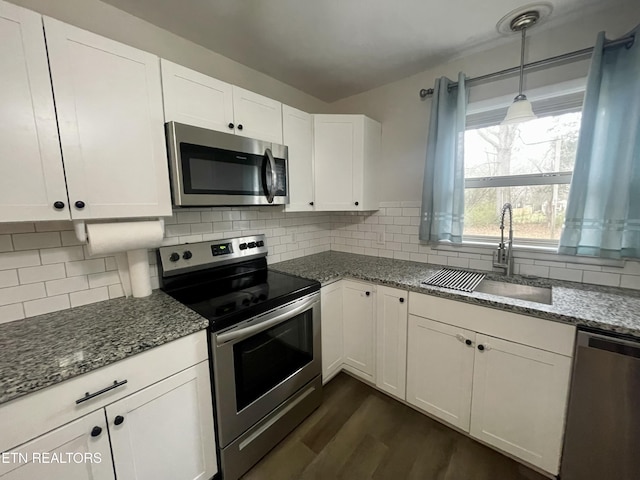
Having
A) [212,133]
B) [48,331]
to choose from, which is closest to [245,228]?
[212,133]

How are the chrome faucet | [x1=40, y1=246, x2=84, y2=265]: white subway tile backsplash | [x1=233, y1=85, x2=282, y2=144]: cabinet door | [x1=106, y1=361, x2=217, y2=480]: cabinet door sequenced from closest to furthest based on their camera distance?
[x1=106, y1=361, x2=217, y2=480]: cabinet door, [x1=40, y1=246, x2=84, y2=265]: white subway tile backsplash, [x1=233, y1=85, x2=282, y2=144]: cabinet door, the chrome faucet

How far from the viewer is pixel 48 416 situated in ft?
2.82

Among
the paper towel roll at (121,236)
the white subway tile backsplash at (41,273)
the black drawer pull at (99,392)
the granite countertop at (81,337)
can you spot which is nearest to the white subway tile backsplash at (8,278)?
the white subway tile backsplash at (41,273)

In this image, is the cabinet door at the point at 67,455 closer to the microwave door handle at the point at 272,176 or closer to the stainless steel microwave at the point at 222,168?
the stainless steel microwave at the point at 222,168

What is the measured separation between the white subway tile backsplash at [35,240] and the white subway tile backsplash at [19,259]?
0.09ft

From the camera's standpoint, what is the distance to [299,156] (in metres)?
2.04

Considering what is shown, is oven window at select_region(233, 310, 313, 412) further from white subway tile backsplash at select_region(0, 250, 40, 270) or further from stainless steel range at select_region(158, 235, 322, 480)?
white subway tile backsplash at select_region(0, 250, 40, 270)

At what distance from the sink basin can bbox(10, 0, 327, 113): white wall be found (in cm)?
220

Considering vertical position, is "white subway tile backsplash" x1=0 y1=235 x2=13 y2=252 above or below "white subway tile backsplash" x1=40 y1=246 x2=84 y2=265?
above

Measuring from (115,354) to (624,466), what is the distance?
2.16m

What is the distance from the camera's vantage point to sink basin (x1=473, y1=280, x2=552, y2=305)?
5.41ft

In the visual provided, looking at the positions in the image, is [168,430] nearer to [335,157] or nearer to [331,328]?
[331,328]

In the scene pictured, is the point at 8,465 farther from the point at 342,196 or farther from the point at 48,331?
the point at 342,196

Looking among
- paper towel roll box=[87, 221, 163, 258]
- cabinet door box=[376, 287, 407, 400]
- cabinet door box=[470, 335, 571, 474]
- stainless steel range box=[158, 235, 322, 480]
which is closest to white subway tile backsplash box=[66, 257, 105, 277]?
paper towel roll box=[87, 221, 163, 258]
